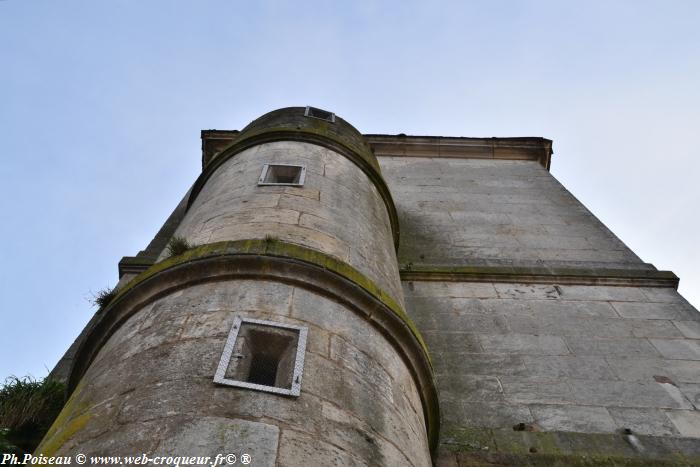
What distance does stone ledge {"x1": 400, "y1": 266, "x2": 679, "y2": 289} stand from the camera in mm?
7012

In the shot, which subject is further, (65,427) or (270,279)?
(270,279)

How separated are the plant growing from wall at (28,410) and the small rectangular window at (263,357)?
1727mm

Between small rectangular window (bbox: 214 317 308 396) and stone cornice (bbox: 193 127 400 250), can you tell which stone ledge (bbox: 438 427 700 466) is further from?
stone cornice (bbox: 193 127 400 250)

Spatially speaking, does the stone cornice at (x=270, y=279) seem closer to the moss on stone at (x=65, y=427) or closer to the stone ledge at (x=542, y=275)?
the moss on stone at (x=65, y=427)

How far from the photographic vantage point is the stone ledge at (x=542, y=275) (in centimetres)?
701

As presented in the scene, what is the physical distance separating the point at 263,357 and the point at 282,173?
3027 mm

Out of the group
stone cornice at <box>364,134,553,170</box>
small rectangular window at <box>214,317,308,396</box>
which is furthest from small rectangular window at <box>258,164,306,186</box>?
stone cornice at <box>364,134,553,170</box>

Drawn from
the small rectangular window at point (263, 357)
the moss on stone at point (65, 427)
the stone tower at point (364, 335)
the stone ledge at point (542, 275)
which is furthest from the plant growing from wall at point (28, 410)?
the stone ledge at point (542, 275)

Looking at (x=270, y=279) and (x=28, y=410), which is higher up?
(x=270, y=279)

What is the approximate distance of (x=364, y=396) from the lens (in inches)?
128

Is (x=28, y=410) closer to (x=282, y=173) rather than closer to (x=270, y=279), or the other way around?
(x=270, y=279)

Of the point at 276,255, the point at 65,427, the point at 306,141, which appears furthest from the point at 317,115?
the point at 65,427

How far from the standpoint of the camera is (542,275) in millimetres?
7152

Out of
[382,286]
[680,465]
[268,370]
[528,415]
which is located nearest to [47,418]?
[268,370]
